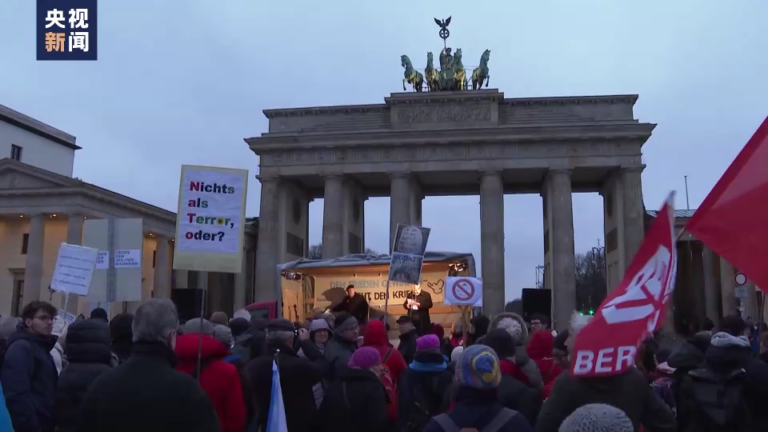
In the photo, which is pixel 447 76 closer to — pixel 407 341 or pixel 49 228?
pixel 49 228

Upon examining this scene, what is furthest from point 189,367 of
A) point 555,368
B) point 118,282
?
point 118,282

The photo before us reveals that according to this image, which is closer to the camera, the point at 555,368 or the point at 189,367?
the point at 189,367

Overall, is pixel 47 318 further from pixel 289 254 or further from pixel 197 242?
pixel 289 254

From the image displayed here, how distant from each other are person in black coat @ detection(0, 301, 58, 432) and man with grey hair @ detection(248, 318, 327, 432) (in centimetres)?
174

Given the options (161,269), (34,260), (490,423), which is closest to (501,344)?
(490,423)

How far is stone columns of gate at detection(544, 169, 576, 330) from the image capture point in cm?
4366

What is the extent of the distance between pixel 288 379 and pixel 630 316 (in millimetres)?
3581

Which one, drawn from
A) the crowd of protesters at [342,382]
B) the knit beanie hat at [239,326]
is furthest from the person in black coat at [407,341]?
the knit beanie hat at [239,326]

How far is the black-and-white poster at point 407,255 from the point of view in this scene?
16.6 m

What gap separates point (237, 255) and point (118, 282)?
6004mm

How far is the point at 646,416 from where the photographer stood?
4.65 meters

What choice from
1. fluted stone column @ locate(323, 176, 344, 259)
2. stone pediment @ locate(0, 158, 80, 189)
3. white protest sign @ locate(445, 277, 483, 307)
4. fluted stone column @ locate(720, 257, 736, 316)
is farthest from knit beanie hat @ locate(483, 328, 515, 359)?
fluted stone column @ locate(720, 257, 736, 316)

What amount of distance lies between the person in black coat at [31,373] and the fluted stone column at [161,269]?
137 ft

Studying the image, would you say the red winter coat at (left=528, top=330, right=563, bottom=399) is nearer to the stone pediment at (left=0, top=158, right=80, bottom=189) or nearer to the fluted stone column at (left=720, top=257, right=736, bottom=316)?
the stone pediment at (left=0, top=158, right=80, bottom=189)
